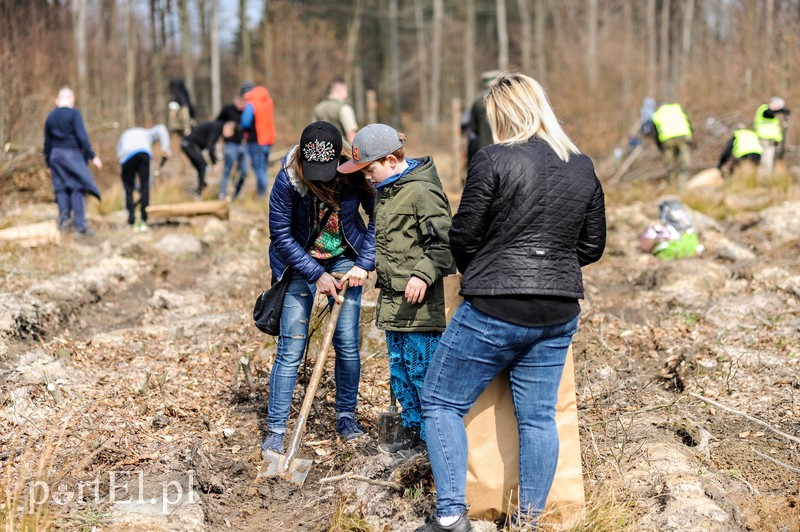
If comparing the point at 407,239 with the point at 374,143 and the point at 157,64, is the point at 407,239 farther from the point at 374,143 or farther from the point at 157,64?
the point at 157,64

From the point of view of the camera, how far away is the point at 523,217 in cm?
287

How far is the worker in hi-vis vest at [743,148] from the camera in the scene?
12327mm

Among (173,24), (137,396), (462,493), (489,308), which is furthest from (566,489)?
(173,24)

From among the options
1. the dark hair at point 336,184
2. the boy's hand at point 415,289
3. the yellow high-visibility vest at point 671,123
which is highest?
the yellow high-visibility vest at point 671,123

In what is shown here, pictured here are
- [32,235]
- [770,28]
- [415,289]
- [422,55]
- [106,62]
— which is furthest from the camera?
[422,55]

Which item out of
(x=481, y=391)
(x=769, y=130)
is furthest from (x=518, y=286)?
(x=769, y=130)

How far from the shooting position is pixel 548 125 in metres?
2.94

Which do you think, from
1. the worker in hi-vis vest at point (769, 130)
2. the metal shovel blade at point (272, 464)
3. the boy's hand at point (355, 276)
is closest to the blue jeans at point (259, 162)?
the worker in hi-vis vest at point (769, 130)

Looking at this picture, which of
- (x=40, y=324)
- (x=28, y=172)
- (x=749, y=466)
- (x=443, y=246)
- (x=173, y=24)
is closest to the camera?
(x=443, y=246)

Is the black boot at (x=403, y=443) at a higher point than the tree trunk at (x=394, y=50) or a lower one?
lower

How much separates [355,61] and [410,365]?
2937 centimetres

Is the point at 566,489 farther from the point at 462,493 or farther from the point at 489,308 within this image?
the point at 489,308

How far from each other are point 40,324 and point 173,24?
71.3 ft

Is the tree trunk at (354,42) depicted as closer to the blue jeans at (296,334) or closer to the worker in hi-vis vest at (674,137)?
the worker in hi-vis vest at (674,137)
